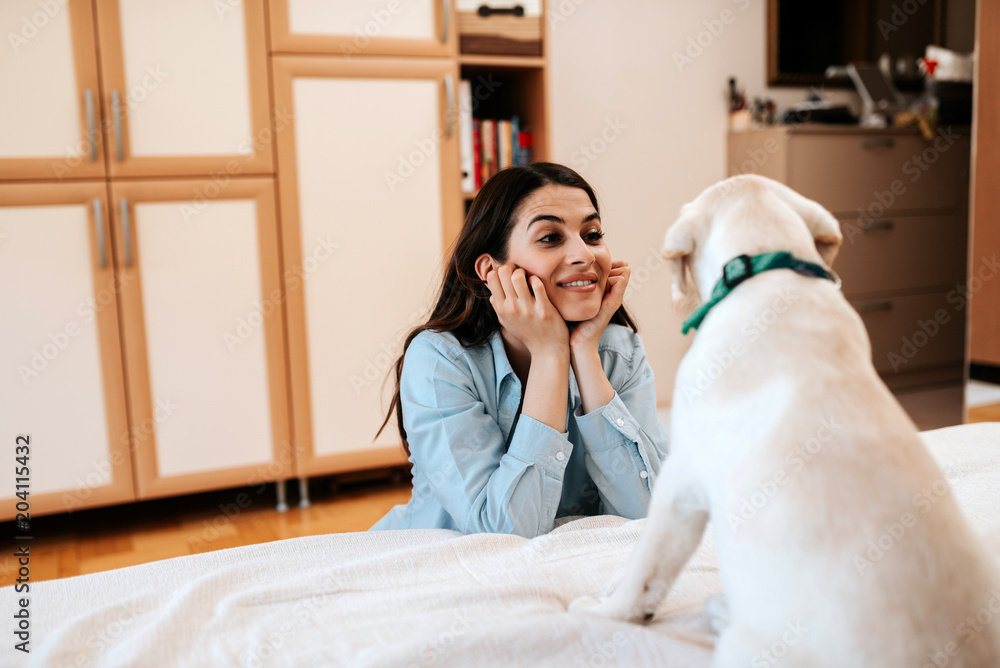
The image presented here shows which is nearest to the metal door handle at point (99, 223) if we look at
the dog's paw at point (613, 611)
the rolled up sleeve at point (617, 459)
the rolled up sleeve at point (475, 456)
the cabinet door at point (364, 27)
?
the cabinet door at point (364, 27)

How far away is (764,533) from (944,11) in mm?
4792

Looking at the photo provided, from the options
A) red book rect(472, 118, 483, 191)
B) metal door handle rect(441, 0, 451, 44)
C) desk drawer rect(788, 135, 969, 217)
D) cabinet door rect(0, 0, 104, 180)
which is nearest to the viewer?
cabinet door rect(0, 0, 104, 180)

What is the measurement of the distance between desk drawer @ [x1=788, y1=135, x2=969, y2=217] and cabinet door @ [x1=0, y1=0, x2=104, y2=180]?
2.89m

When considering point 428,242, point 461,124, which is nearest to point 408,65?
point 461,124

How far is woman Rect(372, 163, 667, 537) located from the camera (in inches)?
47.1

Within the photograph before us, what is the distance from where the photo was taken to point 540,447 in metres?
1.19

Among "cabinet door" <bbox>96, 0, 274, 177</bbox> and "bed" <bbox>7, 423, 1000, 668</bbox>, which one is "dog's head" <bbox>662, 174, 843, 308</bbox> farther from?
"cabinet door" <bbox>96, 0, 274, 177</bbox>

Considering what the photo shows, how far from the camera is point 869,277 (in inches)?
155

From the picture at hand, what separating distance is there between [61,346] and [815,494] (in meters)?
2.37

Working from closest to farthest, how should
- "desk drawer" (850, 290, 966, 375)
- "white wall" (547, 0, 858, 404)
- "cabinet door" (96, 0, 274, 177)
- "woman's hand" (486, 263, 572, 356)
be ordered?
"woman's hand" (486, 263, 572, 356)
"cabinet door" (96, 0, 274, 177)
"white wall" (547, 0, 858, 404)
"desk drawer" (850, 290, 966, 375)

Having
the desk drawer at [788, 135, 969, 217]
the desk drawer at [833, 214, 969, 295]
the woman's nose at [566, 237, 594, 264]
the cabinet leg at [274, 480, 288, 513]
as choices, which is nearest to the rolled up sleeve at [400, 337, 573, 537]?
the woman's nose at [566, 237, 594, 264]

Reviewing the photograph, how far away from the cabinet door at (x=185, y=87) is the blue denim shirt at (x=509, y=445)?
4.85 feet

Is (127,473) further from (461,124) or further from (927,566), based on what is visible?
(927,566)

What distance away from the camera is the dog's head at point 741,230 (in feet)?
2.25
